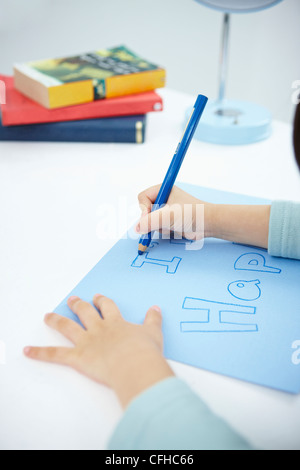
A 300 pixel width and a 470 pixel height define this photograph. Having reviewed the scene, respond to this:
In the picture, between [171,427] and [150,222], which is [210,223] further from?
[171,427]

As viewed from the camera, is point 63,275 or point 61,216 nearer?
point 63,275

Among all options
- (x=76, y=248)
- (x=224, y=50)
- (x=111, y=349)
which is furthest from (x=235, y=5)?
(x=111, y=349)

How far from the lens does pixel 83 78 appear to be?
85cm

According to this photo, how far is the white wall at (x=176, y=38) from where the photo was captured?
1581 millimetres

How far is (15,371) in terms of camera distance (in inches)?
16.6

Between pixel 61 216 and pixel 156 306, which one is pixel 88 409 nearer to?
pixel 156 306

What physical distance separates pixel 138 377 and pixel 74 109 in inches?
23.5

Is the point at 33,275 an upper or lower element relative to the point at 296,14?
lower

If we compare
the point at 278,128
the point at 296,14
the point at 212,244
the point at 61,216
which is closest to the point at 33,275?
the point at 61,216

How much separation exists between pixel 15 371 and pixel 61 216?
28cm

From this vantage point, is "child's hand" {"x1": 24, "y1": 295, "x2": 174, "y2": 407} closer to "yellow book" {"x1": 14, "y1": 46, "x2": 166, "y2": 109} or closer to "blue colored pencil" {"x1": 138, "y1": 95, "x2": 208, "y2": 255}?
"blue colored pencil" {"x1": 138, "y1": 95, "x2": 208, "y2": 255}

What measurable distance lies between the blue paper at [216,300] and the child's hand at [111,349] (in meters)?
0.02

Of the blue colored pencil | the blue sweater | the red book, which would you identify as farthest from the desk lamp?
the blue sweater

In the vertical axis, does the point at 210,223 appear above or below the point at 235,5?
below
